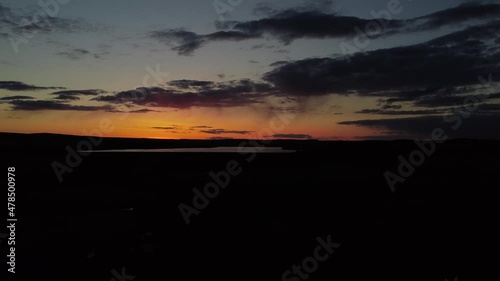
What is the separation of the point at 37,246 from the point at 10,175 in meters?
13.7

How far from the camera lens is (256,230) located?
42.1 feet

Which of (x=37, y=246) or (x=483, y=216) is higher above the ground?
(x=37, y=246)

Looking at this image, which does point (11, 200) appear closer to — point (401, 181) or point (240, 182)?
point (240, 182)

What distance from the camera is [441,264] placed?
9898mm

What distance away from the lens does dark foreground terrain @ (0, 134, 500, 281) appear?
9742 millimetres

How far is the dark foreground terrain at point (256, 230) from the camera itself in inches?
384

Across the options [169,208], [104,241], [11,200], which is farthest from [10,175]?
[104,241]

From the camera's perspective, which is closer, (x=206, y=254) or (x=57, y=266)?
(x=57, y=266)

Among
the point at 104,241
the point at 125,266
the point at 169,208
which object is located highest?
the point at 169,208

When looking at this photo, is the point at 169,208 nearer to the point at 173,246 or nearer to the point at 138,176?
the point at 173,246

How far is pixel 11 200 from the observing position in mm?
17312

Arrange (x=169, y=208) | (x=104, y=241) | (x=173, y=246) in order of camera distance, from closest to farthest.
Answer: (x=173, y=246)
(x=104, y=241)
(x=169, y=208)

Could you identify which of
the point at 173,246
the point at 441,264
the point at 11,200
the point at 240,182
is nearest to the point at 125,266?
the point at 173,246

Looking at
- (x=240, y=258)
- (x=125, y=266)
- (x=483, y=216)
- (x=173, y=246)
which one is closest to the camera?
(x=125, y=266)
